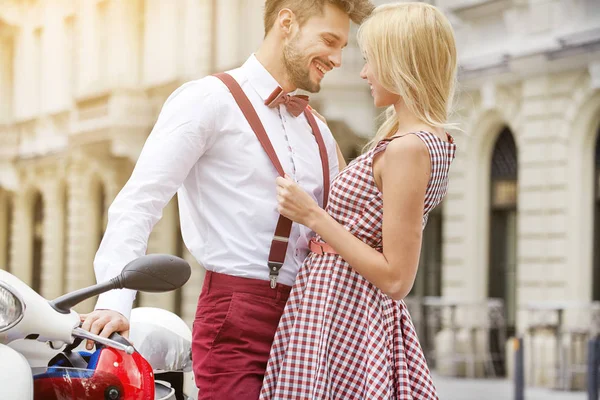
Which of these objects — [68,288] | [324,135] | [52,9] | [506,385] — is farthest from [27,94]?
[324,135]

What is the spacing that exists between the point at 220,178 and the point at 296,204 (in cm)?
24

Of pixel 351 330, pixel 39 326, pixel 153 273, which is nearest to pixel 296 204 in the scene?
pixel 351 330

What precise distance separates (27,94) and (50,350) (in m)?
23.7

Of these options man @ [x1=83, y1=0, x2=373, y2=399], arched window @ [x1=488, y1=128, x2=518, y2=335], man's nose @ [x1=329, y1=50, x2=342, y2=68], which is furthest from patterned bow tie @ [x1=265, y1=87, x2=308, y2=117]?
arched window @ [x1=488, y1=128, x2=518, y2=335]

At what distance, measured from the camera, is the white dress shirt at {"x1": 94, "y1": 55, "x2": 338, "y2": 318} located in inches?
94.1

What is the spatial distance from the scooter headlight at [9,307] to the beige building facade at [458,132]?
710cm

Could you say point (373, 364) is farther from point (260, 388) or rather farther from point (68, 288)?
point (68, 288)

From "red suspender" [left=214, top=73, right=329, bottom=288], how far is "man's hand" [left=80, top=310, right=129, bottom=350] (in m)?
0.44

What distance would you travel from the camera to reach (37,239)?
24.4 m

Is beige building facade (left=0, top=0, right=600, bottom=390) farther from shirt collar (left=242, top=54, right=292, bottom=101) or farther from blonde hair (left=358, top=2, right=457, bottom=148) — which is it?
blonde hair (left=358, top=2, right=457, bottom=148)

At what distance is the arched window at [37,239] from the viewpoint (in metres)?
24.1

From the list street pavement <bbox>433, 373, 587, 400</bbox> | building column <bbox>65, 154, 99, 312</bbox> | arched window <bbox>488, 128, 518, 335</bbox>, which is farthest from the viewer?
building column <bbox>65, 154, 99, 312</bbox>

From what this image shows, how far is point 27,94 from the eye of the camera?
81.3ft

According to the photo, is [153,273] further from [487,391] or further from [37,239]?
[37,239]
